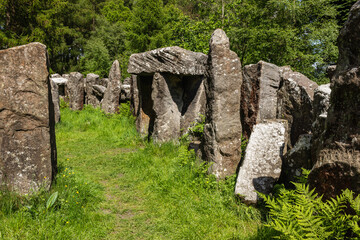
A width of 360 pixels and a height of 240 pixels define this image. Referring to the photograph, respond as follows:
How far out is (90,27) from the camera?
3309cm

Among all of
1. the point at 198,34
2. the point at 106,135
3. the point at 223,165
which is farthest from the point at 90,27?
the point at 223,165

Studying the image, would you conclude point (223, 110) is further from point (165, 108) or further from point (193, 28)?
point (193, 28)

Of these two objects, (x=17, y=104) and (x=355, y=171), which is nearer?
(x=355, y=171)

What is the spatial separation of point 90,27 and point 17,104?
33.1 m

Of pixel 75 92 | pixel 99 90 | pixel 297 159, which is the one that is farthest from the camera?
pixel 75 92

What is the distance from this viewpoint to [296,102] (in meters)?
4.41

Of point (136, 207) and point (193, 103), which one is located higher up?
point (193, 103)

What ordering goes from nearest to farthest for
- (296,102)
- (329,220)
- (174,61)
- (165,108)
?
1. (329,220)
2. (296,102)
3. (174,61)
4. (165,108)

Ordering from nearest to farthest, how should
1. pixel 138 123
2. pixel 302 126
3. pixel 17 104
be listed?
pixel 17 104, pixel 302 126, pixel 138 123

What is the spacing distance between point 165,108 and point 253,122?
112 inches

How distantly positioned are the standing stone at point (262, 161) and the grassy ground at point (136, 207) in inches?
10.0

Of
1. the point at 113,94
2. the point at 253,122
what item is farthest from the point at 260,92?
the point at 113,94

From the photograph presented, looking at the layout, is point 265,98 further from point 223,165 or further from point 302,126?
point 223,165

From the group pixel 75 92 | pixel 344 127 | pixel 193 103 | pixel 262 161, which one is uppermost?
pixel 344 127
